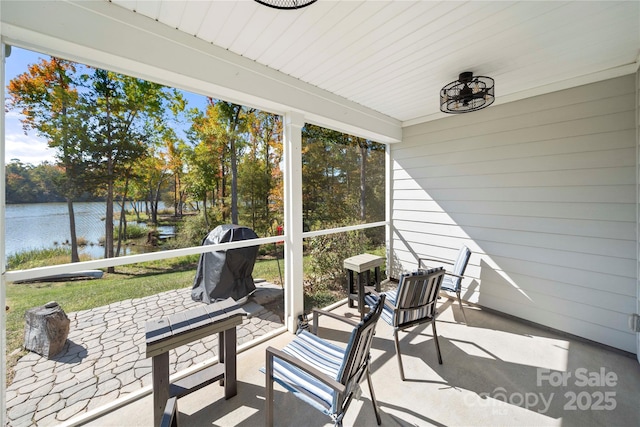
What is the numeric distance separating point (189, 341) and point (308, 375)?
0.86 m

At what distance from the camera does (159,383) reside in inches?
65.7

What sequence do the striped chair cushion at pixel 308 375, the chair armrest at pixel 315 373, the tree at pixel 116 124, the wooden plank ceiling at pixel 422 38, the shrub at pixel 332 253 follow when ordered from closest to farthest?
the chair armrest at pixel 315 373, the striped chair cushion at pixel 308 375, the wooden plank ceiling at pixel 422 38, the tree at pixel 116 124, the shrub at pixel 332 253

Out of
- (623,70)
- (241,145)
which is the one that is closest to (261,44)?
(241,145)

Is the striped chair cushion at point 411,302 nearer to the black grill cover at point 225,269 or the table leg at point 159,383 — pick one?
the black grill cover at point 225,269

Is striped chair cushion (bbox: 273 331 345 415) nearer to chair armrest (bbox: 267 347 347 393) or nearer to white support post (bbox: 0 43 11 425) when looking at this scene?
chair armrest (bbox: 267 347 347 393)

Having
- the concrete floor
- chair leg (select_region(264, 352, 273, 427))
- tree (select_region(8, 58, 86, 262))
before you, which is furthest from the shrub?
tree (select_region(8, 58, 86, 262))

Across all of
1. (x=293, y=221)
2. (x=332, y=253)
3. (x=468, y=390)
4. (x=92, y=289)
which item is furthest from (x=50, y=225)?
(x=468, y=390)

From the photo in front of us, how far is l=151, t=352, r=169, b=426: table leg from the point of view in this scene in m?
1.65

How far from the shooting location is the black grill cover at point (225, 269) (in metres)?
2.36

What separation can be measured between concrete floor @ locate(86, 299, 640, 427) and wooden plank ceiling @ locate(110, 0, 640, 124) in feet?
9.24

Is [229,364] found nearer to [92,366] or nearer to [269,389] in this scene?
[269,389]

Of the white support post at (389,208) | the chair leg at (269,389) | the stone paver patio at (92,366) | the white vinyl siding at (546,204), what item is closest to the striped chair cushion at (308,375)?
the chair leg at (269,389)

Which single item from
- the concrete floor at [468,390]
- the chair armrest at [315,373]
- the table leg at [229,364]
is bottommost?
the concrete floor at [468,390]

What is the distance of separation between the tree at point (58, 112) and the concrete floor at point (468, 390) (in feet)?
5.17
